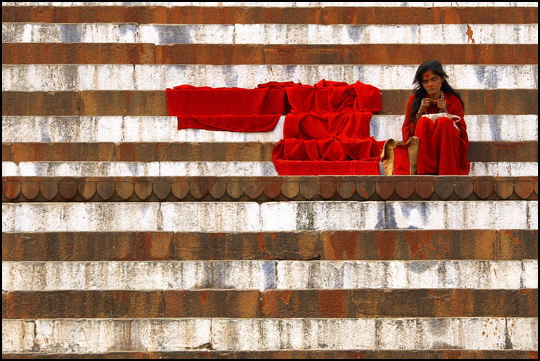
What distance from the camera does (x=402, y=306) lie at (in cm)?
715

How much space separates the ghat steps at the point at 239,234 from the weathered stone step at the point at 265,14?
869 mm

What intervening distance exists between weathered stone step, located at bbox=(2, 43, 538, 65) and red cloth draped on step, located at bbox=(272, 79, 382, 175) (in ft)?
1.82

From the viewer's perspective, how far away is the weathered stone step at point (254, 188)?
7672mm

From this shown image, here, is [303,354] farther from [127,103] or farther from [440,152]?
[127,103]

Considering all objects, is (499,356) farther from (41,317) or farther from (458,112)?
(41,317)

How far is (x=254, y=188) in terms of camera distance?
25.2 ft

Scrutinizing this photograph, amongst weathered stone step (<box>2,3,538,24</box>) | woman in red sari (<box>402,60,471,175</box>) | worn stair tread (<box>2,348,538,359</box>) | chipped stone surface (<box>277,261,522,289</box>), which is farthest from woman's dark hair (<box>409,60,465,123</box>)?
worn stair tread (<box>2,348,538,359</box>)

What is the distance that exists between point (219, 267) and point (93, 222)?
139 cm

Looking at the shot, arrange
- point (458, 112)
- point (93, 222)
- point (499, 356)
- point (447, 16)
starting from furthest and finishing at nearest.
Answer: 1. point (447, 16)
2. point (458, 112)
3. point (93, 222)
4. point (499, 356)

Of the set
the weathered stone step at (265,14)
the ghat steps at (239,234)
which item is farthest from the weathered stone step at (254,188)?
the weathered stone step at (265,14)

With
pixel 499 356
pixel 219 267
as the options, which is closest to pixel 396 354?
pixel 499 356

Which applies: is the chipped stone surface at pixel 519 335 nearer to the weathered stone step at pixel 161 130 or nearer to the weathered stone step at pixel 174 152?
the weathered stone step at pixel 174 152

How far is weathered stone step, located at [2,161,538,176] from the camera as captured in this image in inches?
341

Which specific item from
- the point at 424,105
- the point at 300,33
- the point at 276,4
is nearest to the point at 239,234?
the point at 424,105
